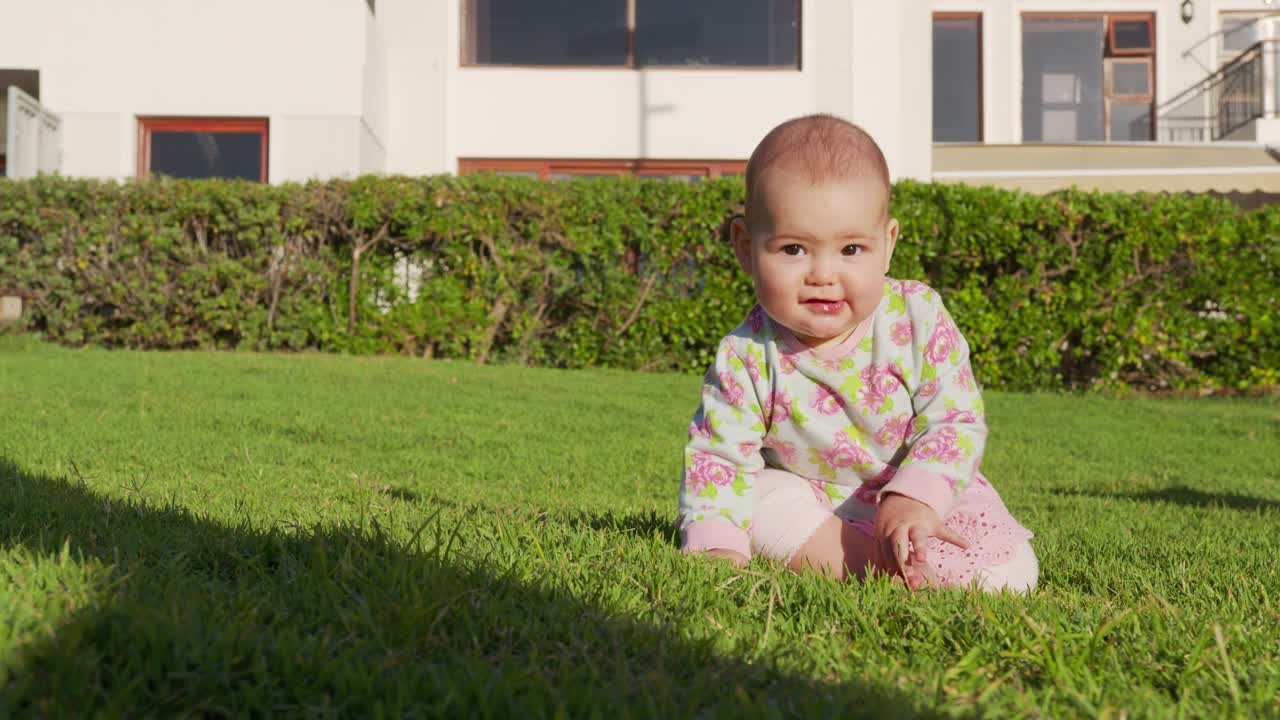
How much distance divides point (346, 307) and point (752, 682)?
923cm

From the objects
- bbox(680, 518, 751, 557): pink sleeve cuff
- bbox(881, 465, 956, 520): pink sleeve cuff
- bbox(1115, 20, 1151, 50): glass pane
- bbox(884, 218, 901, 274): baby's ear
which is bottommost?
bbox(680, 518, 751, 557): pink sleeve cuff

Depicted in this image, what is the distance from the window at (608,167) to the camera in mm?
14641

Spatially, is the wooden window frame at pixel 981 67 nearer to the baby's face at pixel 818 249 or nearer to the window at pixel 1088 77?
the window at pixel 1088 77

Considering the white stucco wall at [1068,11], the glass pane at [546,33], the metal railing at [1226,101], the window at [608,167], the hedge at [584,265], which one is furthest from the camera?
the white stucco wall at [1068,11]

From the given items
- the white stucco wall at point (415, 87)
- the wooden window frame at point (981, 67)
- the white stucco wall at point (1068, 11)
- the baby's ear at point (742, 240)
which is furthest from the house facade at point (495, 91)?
the baby's ear at point (742, 240)

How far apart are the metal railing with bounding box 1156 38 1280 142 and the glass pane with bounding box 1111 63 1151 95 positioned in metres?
0.65

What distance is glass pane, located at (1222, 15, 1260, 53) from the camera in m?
21.8

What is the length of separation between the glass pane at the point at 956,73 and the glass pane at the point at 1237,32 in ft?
19.2

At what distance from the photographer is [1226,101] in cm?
2116

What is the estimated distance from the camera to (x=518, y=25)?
48.8 feet

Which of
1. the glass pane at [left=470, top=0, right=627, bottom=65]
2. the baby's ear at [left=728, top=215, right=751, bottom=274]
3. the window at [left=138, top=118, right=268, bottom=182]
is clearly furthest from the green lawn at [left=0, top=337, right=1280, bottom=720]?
the glass pane at [left=470, top=0, right=627, bottom=65]

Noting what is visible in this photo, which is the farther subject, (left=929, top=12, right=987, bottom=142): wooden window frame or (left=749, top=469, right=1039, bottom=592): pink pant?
(left=929, top=12, right=987, bottom=142): wooden window frame

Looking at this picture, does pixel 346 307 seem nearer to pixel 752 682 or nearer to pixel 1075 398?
pixel 1075 398

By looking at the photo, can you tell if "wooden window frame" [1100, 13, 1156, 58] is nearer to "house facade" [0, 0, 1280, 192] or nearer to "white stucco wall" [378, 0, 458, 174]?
"house facade" [0, 0, 1280, 192]
